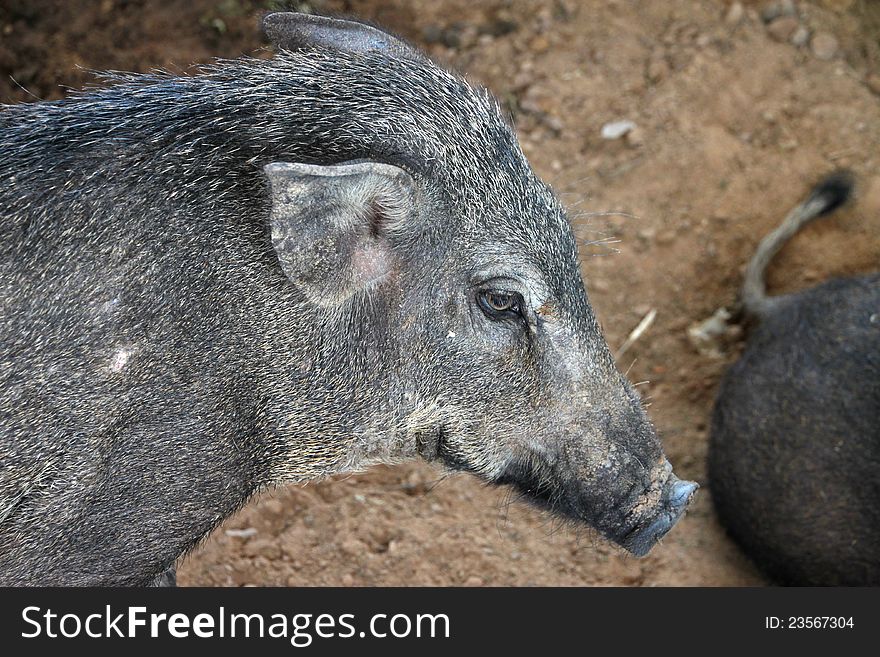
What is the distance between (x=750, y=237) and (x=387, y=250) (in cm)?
357

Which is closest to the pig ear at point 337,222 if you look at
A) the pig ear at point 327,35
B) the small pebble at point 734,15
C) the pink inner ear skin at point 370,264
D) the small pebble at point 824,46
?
the pink inner ear skin at point 370,264

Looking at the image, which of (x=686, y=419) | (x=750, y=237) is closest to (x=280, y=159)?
(x=686, y=419)

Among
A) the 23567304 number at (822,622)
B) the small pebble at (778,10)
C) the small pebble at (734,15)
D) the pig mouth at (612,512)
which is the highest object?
the small pebble at (778,10)

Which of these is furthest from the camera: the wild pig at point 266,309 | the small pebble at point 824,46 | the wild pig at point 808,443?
the small pebble at point 824,46

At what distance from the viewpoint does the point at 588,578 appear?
4.87m

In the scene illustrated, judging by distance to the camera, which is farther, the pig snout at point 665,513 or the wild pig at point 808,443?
the wild pig at point 808,443

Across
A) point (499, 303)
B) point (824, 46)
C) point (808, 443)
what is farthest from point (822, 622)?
point (824, 46)

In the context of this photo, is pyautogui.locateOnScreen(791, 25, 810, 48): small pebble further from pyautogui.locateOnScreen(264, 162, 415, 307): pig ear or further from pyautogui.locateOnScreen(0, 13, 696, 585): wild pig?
pyautogui.locateOnScreen(264, 162, 415, 307): pig ear

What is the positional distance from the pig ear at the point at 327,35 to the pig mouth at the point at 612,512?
4.95 ft

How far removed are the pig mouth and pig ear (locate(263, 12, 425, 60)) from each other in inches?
59.4

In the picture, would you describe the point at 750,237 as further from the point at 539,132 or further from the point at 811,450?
the point at 811,450

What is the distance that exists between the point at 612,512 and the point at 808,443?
162 centimetres

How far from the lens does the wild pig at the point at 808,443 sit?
462 cm

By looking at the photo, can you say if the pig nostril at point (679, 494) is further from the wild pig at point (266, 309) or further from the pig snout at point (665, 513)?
the wild pig at point (266, 309)
